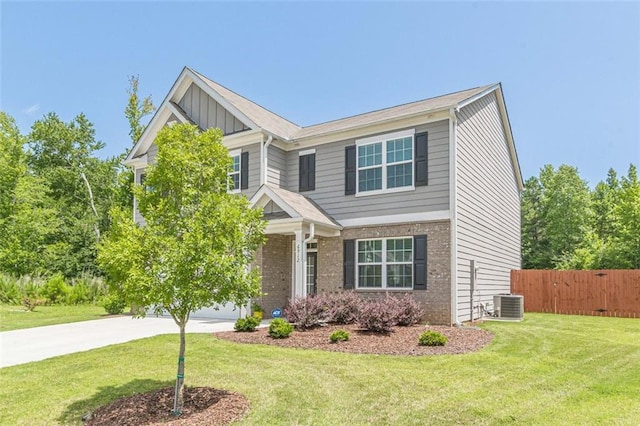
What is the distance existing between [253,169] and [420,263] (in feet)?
20.4

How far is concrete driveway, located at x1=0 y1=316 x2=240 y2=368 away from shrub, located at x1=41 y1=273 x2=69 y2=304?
8.46 m

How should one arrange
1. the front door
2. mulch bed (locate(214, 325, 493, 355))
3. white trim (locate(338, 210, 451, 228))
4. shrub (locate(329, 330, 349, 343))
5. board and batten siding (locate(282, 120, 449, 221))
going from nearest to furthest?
mulch bed (locate(214, 325, 493, 355))
shrub (locate(329, 330, 349, 343))
white trim (locate(338, 210, 451, 228))
board and batten siding (locate(282, 120, 449, 221))
the front door

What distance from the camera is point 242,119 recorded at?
15.0 m

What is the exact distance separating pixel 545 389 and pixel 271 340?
5.53m

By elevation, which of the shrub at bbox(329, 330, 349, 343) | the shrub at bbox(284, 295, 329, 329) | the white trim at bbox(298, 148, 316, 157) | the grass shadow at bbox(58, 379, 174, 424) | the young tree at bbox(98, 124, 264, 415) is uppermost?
the white trim at bbox(298, 148, 316, 157)

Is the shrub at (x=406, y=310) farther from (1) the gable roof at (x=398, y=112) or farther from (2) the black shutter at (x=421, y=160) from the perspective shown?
(1) the gable roof at (x=398, y=112)

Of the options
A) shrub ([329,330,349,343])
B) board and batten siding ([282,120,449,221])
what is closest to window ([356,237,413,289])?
board and batten siding ([282,120,449,221])

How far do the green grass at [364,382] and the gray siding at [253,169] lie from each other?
6384 millimetres

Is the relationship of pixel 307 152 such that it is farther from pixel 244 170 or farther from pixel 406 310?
pixel 406 310

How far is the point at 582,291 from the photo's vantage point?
56.1 ft

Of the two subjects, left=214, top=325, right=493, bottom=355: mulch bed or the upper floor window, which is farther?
the upper floor window

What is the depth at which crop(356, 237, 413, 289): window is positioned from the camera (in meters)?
12.9

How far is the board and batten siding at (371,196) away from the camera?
12.5 m

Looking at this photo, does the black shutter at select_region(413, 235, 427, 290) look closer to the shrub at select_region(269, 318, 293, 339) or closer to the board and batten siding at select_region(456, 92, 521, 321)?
the board and batten siding at select_region(456, 92, 521, 321)
